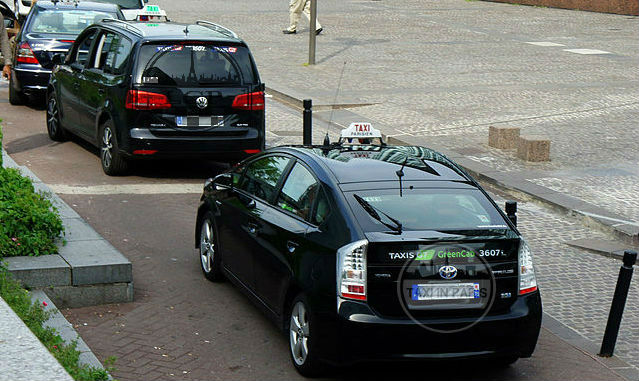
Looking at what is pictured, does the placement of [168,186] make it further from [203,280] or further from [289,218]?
[289,218]

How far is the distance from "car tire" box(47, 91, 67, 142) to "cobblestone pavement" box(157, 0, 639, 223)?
5.20m

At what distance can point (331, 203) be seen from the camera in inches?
282

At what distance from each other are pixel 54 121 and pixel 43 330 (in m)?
9.26

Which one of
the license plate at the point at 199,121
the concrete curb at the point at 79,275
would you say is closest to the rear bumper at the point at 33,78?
the license plate at the point at 199,121

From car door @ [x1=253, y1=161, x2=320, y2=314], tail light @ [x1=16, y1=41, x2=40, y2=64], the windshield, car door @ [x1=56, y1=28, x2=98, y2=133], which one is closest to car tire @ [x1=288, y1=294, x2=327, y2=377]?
car door @ [x1=253, y1=161, x2=320, y2=314]

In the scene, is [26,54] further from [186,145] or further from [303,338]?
[303,338]

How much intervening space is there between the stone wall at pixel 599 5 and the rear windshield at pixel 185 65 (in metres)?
26.5

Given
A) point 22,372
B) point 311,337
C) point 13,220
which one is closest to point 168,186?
point 13,220

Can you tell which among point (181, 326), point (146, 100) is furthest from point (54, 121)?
point (181, 326)

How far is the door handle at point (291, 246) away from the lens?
24.0ft

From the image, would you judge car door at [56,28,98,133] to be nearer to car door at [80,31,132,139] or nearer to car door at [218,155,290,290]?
car door at [80,31,132,139]

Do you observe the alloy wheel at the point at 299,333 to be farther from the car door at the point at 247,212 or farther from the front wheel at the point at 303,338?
the car door at the point at 247,212

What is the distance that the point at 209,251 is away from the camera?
9.29 m

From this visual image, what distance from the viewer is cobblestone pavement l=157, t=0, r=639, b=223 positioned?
1546 cm
